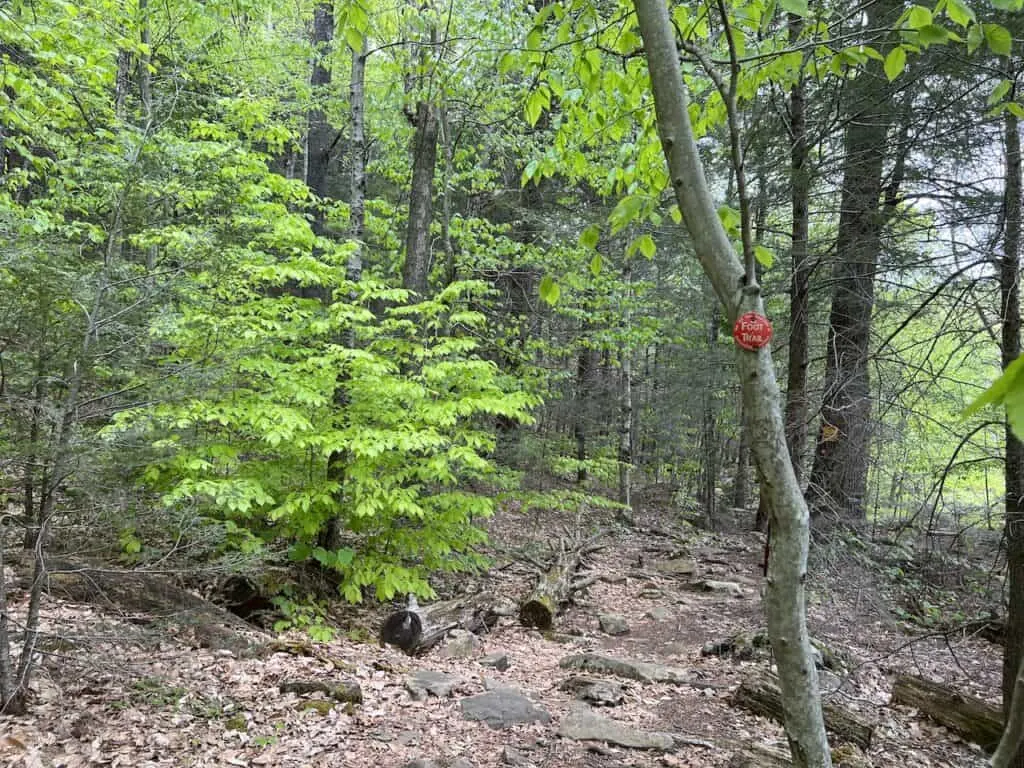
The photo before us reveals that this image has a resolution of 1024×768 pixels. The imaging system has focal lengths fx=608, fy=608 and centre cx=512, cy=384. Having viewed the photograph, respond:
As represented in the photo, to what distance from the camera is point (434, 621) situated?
619 centimetres

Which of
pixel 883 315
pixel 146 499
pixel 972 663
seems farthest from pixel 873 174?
pixel 146 499

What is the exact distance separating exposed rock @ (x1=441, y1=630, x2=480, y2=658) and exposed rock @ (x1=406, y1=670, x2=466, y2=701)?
0.60 meters

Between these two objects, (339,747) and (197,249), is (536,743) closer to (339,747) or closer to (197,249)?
(339,747)

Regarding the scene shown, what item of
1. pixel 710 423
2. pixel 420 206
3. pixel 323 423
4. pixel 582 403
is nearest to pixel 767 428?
pixel 323 423

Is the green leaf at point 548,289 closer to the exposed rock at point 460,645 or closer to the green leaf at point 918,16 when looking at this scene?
the green leaf at point 918,16

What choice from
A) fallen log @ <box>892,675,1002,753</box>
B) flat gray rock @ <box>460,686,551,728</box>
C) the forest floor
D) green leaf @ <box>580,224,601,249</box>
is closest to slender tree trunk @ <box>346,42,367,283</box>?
the forest floor

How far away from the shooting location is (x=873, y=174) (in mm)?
5383

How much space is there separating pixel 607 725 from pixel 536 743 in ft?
1.82

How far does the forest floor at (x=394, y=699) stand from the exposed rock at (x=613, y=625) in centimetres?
21

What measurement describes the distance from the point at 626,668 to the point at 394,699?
Answer: 2.06 metres

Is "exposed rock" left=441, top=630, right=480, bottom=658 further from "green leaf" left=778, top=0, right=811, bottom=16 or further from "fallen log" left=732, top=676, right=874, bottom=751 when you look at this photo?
"green leaf" left=778, top=0, right=811, bottom=16

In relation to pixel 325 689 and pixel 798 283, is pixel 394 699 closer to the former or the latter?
pixel 325 689

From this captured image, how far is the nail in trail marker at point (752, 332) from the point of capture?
5.92ft

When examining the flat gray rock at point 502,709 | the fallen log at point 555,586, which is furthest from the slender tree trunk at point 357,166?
the flat gray rock at point 502,709
